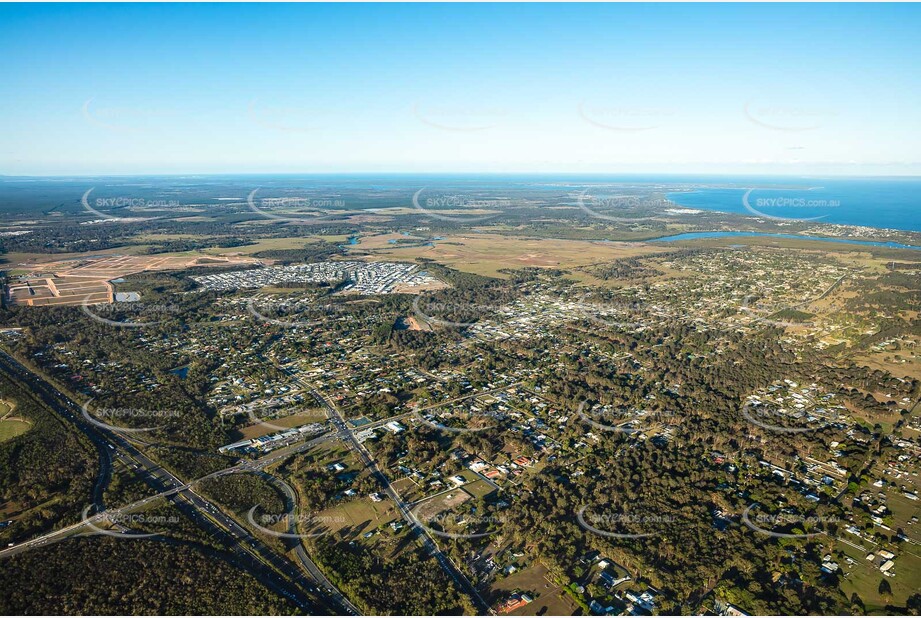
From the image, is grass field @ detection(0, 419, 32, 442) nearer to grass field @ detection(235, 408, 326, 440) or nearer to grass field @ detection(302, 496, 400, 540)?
grass field @ detection(235, 408, 326, 440)

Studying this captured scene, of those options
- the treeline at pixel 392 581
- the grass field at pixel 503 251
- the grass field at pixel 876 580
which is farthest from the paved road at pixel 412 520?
the grass field at pixel 503 251

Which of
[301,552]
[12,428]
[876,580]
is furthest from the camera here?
[12,428]

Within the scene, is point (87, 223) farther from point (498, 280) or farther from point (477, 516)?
point (477, 516)

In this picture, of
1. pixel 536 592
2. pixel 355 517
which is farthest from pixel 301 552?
pixel 536 592

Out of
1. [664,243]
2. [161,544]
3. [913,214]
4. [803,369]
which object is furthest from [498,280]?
[913,214]

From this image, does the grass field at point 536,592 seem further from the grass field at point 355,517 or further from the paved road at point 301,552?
the grass field at point 355,517

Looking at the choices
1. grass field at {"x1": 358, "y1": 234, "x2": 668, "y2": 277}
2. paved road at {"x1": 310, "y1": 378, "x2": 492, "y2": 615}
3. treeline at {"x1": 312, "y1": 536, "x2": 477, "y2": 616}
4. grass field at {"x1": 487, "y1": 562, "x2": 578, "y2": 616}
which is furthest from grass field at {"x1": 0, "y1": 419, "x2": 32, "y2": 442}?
grass field at {"x1": 358, "y1": 234, "x2": 668, "y2": 277}

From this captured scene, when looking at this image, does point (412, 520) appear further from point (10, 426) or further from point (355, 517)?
point (10, 426)

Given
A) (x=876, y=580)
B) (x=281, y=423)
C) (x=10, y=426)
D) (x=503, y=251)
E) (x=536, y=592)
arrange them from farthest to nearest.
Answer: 1. (x=503, y=251)
2. (x=281, y=423)
3. (x=10, y=426)
4. (x=876, y=580)
5. (x=536, y=592)

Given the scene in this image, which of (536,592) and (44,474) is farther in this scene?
(44,474)
